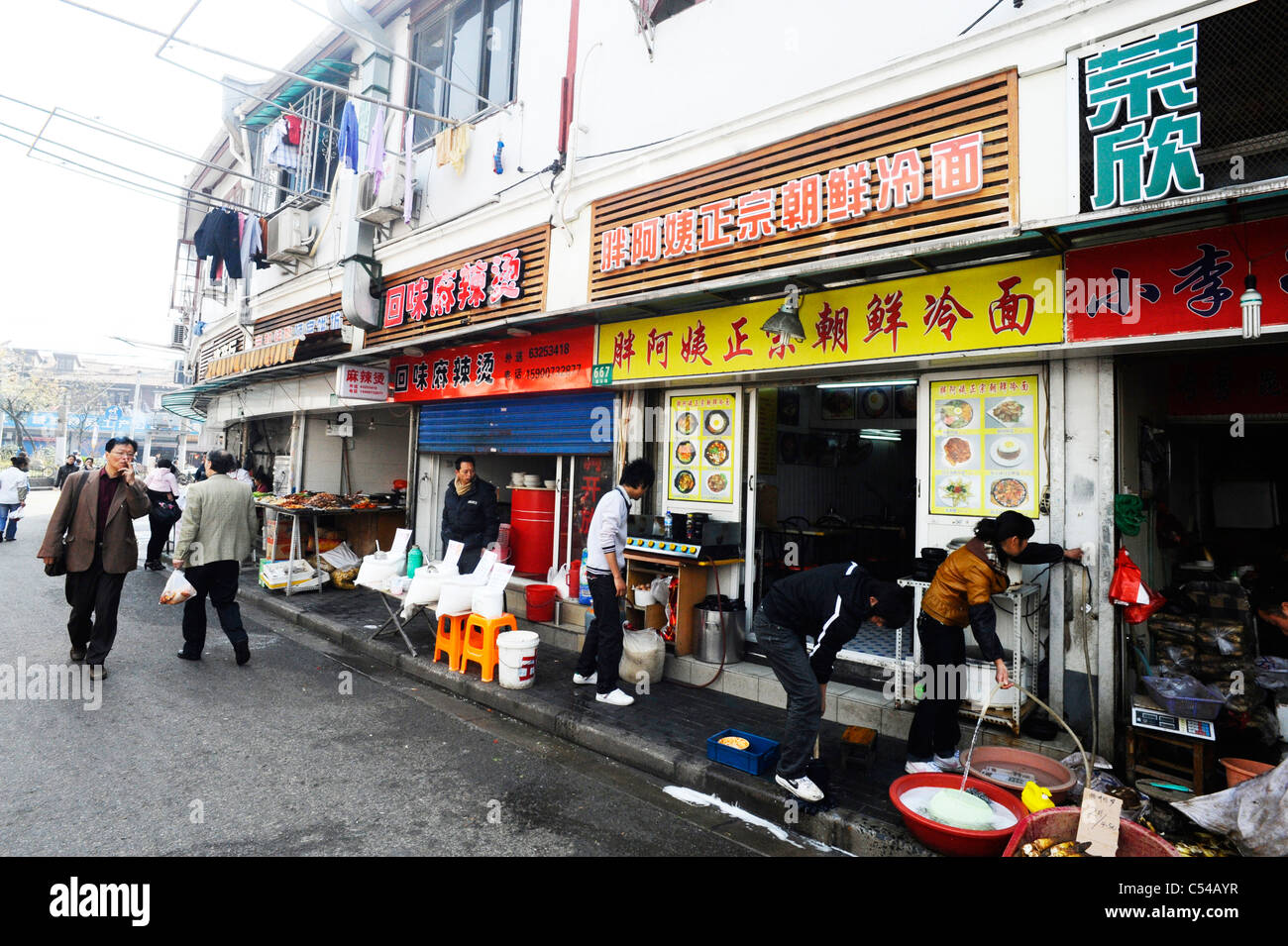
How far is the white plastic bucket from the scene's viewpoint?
637cm

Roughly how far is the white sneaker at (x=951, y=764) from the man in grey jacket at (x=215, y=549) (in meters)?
6.80

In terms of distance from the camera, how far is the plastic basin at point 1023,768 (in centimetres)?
408

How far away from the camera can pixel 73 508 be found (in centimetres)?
628

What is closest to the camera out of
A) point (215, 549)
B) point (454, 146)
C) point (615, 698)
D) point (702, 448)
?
point (615, 698)

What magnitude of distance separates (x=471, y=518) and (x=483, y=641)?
76.5 inches

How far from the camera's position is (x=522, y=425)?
31.4 feet

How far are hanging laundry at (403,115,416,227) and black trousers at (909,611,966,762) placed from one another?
34.6 feet

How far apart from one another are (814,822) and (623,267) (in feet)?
18.6

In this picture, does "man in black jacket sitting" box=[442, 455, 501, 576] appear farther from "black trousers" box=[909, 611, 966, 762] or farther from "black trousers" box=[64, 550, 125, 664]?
"black trousers" box=[909, 611, 966, 762]

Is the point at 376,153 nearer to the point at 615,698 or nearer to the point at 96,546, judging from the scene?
the point at 96,546

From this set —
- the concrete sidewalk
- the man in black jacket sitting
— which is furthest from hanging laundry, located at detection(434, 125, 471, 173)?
the concrete sidewalk

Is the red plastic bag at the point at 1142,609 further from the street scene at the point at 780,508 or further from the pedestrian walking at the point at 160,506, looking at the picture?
the pedestrian walking at the point at 160,506

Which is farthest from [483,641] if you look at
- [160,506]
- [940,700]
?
[160,506]

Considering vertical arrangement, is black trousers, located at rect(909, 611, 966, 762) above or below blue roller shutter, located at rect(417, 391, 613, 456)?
below
